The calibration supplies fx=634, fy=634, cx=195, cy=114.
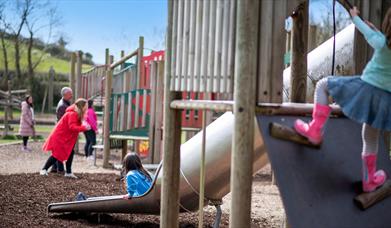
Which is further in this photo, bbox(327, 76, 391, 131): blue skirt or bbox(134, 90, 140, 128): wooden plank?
bbox(134, 90, 140, 128): wooden plank

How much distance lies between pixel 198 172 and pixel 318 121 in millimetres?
2313

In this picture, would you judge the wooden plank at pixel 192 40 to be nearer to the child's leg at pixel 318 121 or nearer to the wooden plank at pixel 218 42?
the wooden plank at pixel 218 42

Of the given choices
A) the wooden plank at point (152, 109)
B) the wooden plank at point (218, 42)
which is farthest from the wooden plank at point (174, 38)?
the wooden plank at point (152, 109)

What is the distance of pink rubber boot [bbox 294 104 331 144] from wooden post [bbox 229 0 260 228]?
306mm

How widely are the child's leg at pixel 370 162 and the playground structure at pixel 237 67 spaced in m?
0.21

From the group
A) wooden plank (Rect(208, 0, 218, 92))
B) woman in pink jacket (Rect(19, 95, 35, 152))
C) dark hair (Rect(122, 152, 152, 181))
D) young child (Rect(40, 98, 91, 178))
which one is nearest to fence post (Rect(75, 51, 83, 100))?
woman in pink jacket (Rect(19, 95, 35, 152))

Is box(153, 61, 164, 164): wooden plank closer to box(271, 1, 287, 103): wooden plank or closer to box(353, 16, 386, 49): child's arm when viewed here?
box(271, 1, 287, 103): wooden plank

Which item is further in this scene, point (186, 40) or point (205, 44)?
point (186, 40)

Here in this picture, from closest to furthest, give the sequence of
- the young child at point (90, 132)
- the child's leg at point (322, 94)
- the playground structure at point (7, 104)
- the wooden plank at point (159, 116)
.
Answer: the child's leg at point (322, 94) < the wooden plank at point (159, 116) < the young child at point (90, 132) < the playground structure at point (7, 104)

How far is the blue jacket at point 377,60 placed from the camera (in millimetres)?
3850

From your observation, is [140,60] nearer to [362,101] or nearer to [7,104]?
[7,104]

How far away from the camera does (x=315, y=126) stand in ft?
12.8

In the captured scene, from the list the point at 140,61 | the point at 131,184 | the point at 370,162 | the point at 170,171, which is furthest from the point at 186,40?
the point at 140,61

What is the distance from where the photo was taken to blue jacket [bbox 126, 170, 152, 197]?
22.1 ft
